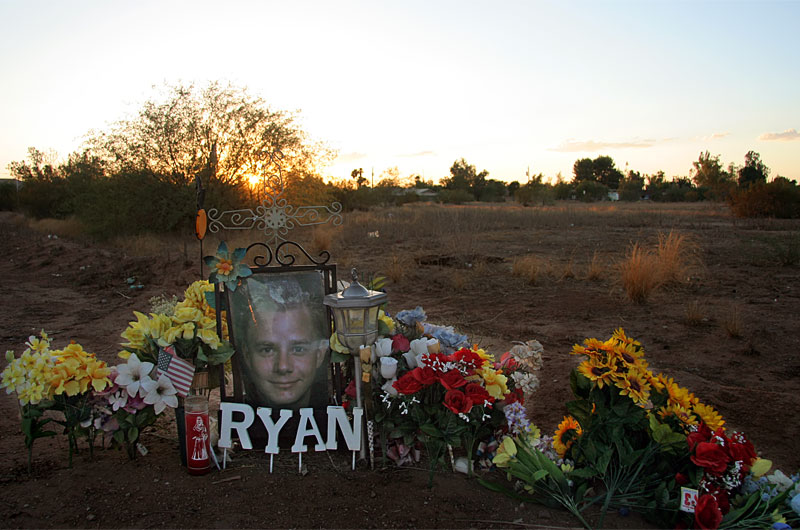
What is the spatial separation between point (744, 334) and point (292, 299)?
5.15 m

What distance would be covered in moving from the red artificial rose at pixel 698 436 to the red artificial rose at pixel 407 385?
4.19ft

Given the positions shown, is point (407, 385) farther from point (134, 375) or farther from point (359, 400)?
point (134, 375)

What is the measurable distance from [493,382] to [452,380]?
274 mm

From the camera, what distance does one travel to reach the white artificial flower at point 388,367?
3.04 metres

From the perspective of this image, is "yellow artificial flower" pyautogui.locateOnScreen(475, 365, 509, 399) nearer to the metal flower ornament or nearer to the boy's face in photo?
the boy's face in photo

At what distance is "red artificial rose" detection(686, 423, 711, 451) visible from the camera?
8.55 feet

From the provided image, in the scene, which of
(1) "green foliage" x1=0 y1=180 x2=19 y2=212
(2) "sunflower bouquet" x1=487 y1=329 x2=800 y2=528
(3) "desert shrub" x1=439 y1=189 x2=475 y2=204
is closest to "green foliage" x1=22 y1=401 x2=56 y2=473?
(2) "sunflower bouquet" x1=487 y1=329 x2=800 y2=528

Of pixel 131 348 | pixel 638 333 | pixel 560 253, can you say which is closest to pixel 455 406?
pixel 131 348

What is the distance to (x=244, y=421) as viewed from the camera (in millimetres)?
3178

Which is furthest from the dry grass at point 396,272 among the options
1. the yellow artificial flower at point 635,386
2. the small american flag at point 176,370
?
the yellow artificial flower at point 635,386

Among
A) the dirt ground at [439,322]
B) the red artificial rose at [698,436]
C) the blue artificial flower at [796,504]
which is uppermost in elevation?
the red artificial rose at [698,436]

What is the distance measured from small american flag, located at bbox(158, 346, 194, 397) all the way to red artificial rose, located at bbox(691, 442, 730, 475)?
249 centimetres

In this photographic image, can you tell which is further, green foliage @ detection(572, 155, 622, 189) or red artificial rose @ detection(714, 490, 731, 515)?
green foliage @ detection(572, 155, 622, 189)

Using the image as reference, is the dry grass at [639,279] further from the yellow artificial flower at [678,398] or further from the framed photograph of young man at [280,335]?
the framed photograph of young man at [280,335]
